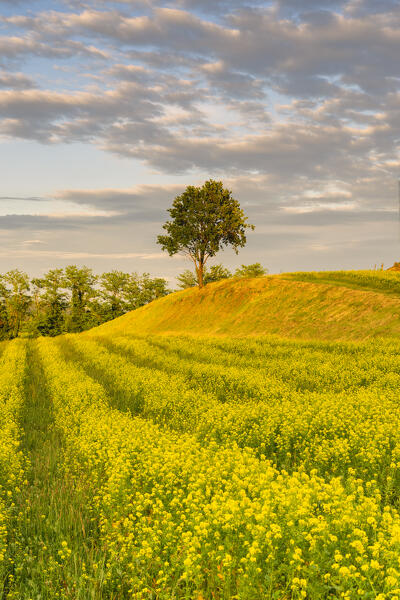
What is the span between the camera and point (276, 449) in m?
9.21

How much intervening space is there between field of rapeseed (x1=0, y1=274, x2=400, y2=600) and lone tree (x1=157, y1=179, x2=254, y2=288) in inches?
1786

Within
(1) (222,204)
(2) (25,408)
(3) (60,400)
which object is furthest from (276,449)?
(1) (222,204)

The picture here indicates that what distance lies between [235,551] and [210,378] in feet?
45.1

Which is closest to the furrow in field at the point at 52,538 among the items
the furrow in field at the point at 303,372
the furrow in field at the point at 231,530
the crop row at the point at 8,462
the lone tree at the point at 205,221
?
the crop row at the point at 8,462

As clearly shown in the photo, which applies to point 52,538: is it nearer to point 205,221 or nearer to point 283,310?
point 283,310

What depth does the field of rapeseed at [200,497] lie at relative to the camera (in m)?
4.22

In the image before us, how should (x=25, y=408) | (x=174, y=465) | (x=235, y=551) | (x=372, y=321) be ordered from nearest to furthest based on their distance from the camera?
(x=235, y=551) < (x=174, y=465) < (x=25, y=408) < (x=372, y=321)

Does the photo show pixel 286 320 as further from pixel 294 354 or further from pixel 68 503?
pixel 68 503

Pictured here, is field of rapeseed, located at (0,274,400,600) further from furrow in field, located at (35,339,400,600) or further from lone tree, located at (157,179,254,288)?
lone tree, located at (157,179,254,288)

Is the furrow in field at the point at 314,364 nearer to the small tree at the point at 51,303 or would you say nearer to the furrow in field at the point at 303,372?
the furrow in field at the point at 303,372

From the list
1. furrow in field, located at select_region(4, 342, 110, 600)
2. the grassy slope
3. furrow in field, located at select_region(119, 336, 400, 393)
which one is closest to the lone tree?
the grassy slope

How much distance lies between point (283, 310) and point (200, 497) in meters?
38.6

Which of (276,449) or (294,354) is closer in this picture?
(276,449)

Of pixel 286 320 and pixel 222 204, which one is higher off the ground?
pixel 222 204
